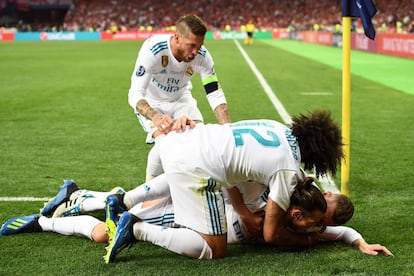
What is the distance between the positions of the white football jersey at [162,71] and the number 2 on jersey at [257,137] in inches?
56.6

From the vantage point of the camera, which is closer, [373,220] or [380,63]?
[373,220]

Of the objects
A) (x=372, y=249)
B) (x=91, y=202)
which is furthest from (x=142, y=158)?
(x=372, y=249)

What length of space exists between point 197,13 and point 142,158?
225ft

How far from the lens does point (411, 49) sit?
90.7ft

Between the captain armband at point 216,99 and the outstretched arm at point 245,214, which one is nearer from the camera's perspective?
the outstretched arm at point 245,214

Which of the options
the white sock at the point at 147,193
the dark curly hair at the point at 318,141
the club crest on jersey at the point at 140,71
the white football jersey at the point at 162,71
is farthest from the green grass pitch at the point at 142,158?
the club crest on jersey at the point at 140,71

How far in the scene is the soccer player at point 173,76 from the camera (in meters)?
5.17

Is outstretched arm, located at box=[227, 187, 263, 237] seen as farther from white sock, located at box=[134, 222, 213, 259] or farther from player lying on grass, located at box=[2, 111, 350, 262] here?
white sock, located at box=[134, 222, 213, 259]

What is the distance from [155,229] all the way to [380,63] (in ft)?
74.6


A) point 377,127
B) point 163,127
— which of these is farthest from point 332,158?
point 377,127

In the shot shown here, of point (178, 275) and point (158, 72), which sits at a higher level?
point (158, 72)

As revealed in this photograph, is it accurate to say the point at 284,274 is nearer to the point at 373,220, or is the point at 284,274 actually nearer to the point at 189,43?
the point at 373,220

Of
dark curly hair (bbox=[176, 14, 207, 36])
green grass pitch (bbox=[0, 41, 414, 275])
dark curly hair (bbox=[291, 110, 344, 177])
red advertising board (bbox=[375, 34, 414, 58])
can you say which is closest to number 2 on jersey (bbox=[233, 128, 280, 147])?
dark curly hair (bbox=[291, 110, 344, 177])

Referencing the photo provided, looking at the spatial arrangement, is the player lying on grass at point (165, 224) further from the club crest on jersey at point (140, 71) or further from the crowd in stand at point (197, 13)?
the crowd in stand at point (197, 13)
